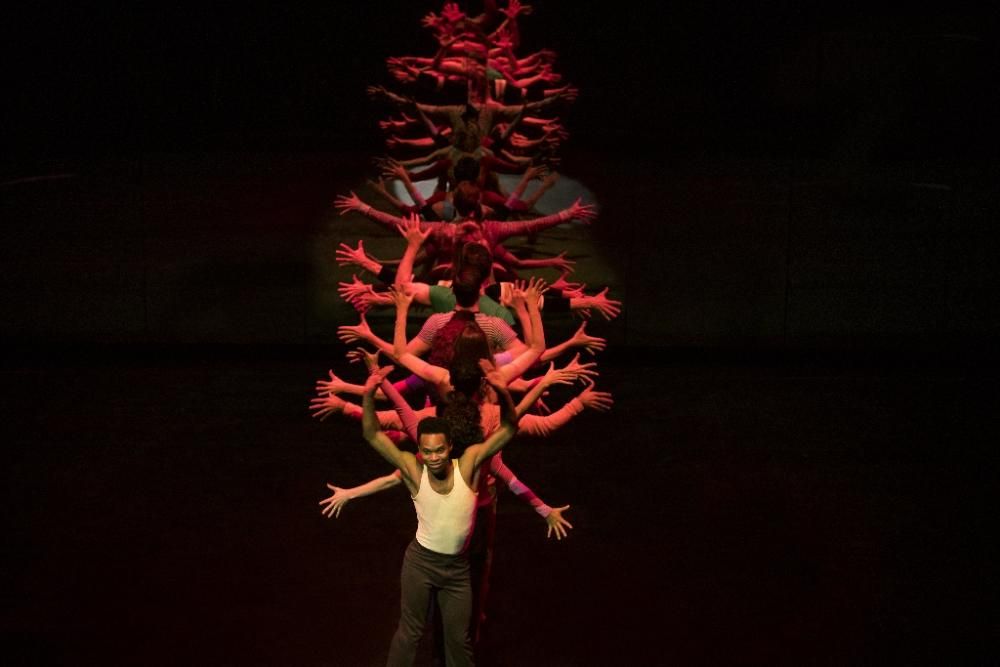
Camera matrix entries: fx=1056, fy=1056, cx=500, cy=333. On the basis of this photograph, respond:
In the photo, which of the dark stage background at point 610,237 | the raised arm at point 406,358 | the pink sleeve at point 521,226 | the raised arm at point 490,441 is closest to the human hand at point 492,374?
the raised arm at point 490,441

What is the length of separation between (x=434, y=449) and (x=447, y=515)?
0.25 meters

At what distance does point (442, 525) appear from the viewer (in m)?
3.40

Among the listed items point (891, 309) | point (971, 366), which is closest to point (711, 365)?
point (891, 309)

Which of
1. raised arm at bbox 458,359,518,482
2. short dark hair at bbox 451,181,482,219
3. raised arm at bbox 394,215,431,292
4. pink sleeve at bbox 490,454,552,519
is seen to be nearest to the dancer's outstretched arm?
pink sleeve at bbox 490,454,552,519

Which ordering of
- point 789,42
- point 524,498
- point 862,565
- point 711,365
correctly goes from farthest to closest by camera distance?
point 711,365
point 789,42
point 862,565
point 524,498

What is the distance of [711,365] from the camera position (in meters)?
9.28

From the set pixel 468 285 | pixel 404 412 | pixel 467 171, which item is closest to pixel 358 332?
pixel 404 412

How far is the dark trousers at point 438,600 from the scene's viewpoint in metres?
3.44

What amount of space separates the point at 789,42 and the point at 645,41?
1.18m

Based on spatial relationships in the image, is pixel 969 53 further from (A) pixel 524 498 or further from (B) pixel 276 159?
(A) pixel 524 498

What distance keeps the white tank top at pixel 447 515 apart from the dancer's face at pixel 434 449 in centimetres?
12

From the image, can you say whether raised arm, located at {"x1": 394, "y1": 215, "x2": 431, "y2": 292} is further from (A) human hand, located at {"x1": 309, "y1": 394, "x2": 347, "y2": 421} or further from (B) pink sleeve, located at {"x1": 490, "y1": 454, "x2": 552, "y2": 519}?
(B) pink sleeve, located at {"x1": 490, "y1": 454, "x2": 552, "y2": 519}

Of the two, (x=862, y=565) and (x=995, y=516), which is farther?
(x=995, y=516)

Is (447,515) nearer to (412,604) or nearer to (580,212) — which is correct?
(412,604)
